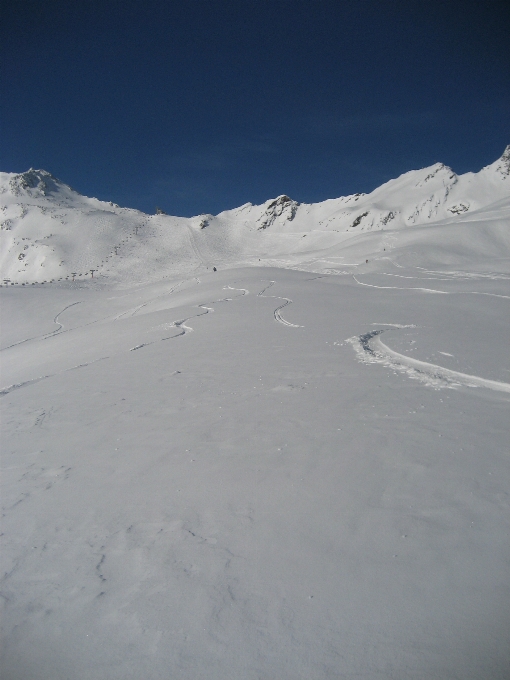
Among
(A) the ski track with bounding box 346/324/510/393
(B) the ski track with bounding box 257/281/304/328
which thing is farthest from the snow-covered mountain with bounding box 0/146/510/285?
(A) the ski track with bounding box 346/324/510/393

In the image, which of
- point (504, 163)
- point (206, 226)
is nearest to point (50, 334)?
point (206, 226)

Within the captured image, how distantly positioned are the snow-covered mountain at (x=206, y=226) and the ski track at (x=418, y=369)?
36.9 m

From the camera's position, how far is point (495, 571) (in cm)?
308

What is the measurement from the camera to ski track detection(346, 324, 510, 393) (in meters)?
6.74

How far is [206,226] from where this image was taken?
97250mm

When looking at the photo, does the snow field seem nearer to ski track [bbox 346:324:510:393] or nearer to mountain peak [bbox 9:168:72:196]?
ski track [bbox 346:324:510:393]

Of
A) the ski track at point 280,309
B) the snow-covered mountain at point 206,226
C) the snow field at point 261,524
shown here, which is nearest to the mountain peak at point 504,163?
the snow-covered mountain at point 206,226

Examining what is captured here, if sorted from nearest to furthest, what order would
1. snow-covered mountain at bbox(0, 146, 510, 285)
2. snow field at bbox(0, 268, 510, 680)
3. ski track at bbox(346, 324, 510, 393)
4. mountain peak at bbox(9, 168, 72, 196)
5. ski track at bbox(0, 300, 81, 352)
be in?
snow field at bbox(0, 268, 510, 680)
ski track at bbox(346, 324, 510, 393)
ski track at bbox(0, 300, 81, 352)
snow-covered mountain at bbox(0, 146, 510, 285)
mountain peak at bbox(9, 168, 72, 196)

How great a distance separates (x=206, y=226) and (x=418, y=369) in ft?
310

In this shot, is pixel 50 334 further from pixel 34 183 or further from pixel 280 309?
pixel 34 183

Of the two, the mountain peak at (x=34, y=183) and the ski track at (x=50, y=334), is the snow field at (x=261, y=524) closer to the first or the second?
the ski track at (x=50, y=334)

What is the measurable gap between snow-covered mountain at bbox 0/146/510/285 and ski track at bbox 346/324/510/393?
36858 mm

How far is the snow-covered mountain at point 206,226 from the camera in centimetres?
6544

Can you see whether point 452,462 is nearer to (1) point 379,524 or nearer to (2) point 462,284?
(1) point 379,524
